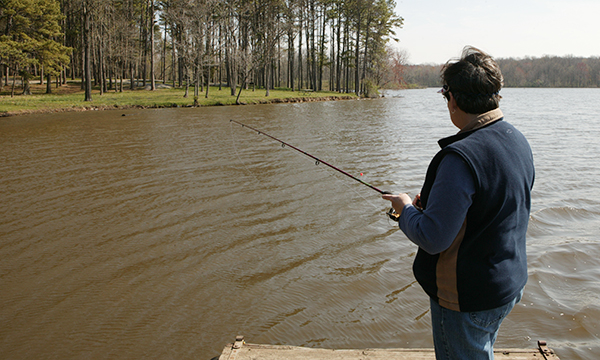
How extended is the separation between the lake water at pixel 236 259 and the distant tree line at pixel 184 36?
24331 millimetres

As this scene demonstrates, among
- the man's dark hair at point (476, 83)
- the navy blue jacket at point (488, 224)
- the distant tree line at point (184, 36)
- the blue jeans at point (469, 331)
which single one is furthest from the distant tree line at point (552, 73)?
the blue jeans at point (469, 331)

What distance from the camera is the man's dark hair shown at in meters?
1.75

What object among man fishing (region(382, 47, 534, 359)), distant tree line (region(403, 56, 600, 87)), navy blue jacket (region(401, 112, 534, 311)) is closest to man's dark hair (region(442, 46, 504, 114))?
man fishing (region(382, 47, 534, 359))

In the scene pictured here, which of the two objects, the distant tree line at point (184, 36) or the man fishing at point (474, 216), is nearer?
the man fishing at point (474, 216)

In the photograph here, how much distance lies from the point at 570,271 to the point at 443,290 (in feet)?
13.2

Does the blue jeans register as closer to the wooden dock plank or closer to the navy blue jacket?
the navy blue jacket

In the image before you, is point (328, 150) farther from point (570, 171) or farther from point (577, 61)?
point (577, 61)

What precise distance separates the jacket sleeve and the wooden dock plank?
126cm

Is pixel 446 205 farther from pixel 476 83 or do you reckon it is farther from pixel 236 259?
pixel 236 259

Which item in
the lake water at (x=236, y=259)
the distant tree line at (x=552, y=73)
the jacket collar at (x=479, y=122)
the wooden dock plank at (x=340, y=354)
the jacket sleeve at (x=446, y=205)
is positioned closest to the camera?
the jacket sleeve at (x=446, y=205)

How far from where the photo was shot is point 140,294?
4.45 m

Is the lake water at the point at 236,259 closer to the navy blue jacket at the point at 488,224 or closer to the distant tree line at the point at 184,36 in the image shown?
the navy blue jacket at the point at 488,224

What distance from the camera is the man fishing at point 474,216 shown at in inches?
64.2

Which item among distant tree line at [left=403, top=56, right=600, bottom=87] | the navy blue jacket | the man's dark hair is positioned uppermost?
distant tree line at [left=403, top=56, right=600, bottom=87]
